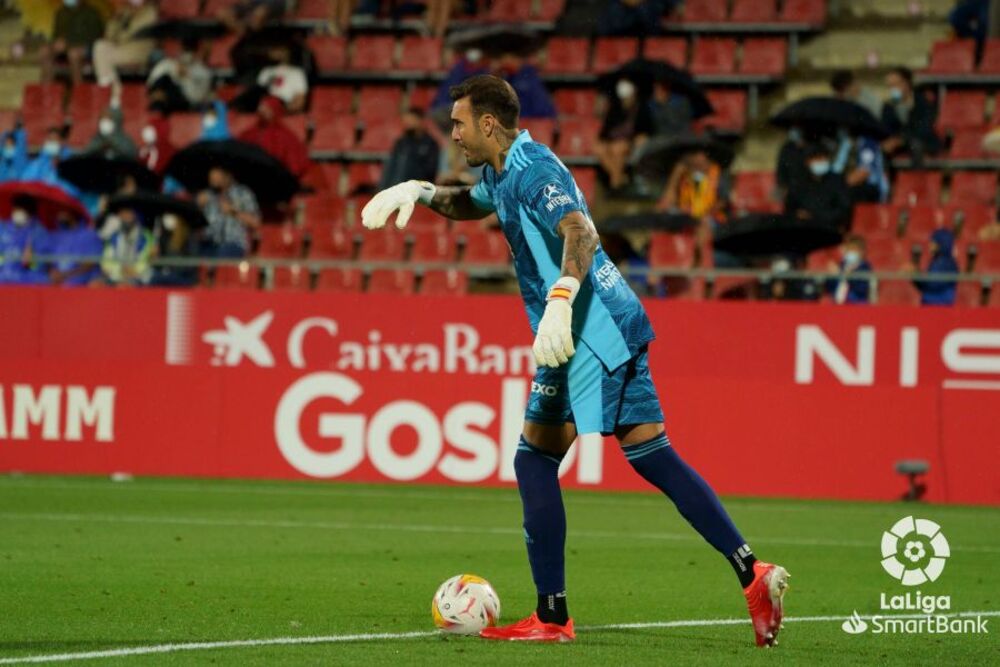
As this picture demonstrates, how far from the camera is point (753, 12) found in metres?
24.3

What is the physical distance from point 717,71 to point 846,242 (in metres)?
4.99

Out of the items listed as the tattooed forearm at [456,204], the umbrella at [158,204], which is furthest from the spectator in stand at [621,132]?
the tattooed forearm at [456,204]

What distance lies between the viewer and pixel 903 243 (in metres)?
19.6

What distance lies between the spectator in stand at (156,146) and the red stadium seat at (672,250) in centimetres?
640

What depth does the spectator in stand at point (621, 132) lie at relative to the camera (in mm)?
21828

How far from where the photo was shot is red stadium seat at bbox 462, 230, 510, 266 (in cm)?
2102

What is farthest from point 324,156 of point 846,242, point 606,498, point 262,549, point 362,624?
point 362,624

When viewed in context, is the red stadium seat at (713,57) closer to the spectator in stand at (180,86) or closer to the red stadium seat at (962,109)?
the red stadium seat at (962,109)

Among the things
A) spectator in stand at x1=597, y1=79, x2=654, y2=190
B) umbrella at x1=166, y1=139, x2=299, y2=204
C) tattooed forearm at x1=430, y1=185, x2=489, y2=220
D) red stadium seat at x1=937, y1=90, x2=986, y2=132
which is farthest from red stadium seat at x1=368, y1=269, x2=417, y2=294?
tattooed forearm at x1=430, y1=185, x2=489, y2=220

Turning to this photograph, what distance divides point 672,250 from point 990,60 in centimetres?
530

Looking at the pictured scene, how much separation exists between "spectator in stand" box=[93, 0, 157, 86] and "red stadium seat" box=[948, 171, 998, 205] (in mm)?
11833

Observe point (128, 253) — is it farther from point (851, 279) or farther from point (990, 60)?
point (990, 60)

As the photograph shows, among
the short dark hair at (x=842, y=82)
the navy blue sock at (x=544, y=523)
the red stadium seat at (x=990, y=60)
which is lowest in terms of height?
the navy blue sock at (x=544, y=523)

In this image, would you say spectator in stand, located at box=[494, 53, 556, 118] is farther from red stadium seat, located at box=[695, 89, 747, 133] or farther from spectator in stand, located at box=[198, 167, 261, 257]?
spectator in stand, located at box=[198, 167, 261, 257]
